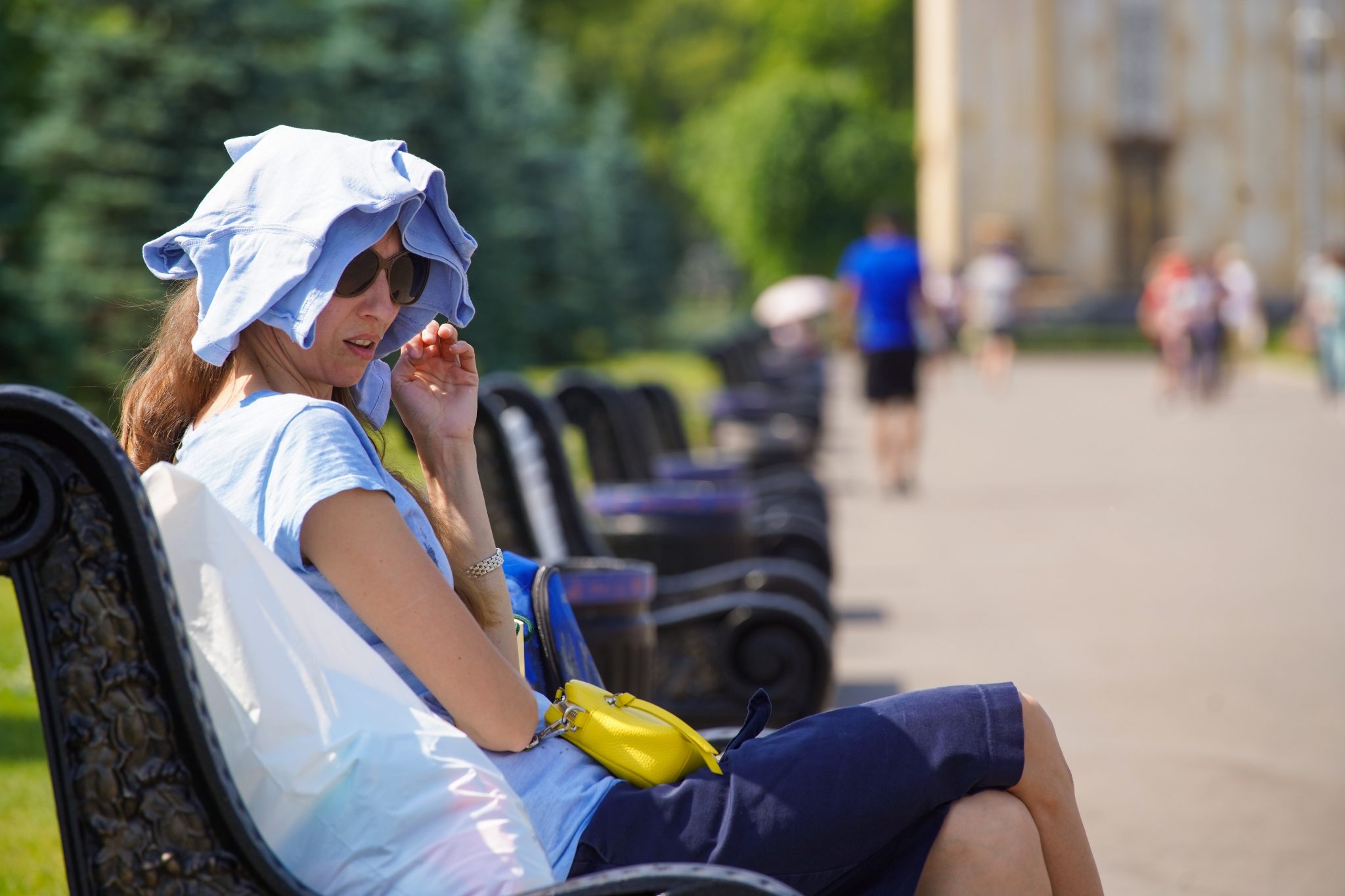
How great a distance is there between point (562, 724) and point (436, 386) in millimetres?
610

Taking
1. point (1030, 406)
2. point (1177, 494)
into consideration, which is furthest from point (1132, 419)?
point (1177, 494)

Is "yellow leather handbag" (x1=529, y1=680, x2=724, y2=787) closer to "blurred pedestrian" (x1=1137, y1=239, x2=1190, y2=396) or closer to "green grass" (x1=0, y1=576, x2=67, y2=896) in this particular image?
"green grass" (x1=0, y1=576, x2=67, y2=896)

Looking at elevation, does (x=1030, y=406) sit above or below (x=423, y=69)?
below

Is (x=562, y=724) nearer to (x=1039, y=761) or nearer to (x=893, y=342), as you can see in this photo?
(x=1039, y=761)

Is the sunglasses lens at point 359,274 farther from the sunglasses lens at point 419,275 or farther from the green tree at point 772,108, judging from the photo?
the green tree at point 772,108

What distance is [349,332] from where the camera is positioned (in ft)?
8.58

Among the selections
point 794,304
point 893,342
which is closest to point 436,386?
point 893,342

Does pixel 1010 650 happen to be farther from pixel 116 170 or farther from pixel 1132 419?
pixel 1132 419

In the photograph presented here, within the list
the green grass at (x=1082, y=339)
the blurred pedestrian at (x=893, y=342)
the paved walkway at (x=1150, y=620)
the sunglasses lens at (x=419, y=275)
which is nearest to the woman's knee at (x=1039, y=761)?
the sunglasses lens at (x=419, y=275)

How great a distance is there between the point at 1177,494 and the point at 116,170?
10281 mm

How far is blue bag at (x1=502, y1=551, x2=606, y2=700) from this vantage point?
3084 mm

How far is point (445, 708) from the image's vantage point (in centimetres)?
243

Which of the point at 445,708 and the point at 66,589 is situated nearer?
the point at 66,589

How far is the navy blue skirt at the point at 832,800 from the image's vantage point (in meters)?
2.50
